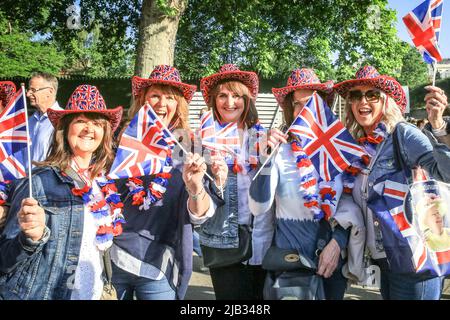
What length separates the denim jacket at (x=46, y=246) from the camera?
2.22 metres

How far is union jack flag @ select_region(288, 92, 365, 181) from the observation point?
9.29 ft

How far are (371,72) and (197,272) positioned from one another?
3.85 metres

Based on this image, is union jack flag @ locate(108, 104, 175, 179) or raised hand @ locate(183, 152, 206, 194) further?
union jack flag @ locate(108, 104, 175, 179)

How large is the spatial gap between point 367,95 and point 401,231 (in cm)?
92

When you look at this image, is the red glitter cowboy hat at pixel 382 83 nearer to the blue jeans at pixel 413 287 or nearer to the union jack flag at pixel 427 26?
the union jack flag at pixel 427 26

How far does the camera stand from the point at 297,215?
264cm

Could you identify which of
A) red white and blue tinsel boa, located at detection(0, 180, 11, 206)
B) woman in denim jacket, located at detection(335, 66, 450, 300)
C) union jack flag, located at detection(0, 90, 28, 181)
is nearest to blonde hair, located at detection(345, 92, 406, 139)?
woman in denim jacket, located at detection(335, 66, 450, 300)

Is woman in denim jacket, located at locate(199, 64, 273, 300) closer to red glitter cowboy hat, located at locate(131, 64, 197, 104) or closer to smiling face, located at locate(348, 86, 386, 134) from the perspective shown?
red glitter cowboy hat, located at locate(131, 64, 197, 104)

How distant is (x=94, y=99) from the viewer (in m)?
2.64

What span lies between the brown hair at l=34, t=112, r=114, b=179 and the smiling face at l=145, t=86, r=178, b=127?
485 millimetres

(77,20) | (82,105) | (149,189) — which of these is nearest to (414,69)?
(77,20)

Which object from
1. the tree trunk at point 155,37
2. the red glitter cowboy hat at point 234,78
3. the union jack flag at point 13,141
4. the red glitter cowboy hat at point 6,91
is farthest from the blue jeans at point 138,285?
the tree trunk at point 155,37

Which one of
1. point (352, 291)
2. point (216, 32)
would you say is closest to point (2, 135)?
point (352, 291)

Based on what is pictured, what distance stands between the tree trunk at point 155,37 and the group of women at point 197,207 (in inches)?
253
